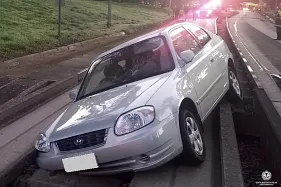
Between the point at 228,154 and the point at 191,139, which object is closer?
the point at 191,139

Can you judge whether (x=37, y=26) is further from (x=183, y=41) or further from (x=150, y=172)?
(x=150, y=172)

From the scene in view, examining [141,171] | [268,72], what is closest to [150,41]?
[141,171]

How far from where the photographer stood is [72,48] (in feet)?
48.8

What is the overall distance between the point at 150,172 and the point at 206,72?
5.98 feet

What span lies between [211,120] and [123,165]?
93.4 inches

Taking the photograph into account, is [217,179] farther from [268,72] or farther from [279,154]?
[268,72]

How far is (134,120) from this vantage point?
137 inches

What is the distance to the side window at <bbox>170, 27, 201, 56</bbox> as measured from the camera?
4.86 m

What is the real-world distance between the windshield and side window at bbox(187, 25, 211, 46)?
106 cm

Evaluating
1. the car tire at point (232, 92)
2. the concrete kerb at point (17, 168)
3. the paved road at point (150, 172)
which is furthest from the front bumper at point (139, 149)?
the car tire at point (232, 92)

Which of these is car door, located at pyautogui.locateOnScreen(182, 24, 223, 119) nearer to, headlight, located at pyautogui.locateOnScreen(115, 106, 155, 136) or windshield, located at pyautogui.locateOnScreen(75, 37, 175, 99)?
windshield, located at pyautogui.locateOnScreen(75, 37, 175, 99)

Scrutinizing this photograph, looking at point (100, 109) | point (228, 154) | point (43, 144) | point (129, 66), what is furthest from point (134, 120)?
point (129, 66)

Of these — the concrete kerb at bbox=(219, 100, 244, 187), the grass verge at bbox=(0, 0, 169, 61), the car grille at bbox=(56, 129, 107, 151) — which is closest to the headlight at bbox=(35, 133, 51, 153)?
the car grille at bbox=(56, 129, 107, 151)

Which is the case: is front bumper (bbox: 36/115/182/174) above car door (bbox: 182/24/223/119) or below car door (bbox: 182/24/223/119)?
below
